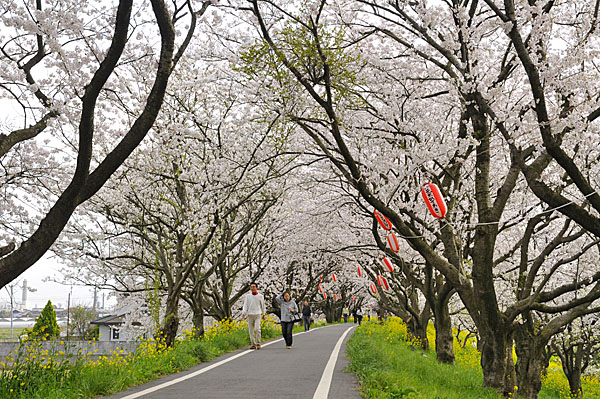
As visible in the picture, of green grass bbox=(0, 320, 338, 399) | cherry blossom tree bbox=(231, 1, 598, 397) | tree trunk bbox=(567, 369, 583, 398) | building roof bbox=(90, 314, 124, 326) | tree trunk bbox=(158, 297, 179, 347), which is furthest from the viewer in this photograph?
building roof bbox=(90, 314, 124, 326)

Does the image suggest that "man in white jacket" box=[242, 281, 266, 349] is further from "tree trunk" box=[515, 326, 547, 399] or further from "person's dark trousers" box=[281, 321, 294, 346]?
"tree trunk" box=[515, 326, 547, 399]

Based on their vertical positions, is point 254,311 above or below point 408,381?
above

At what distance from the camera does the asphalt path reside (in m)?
6.96

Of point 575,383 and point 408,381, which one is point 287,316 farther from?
point 575,383

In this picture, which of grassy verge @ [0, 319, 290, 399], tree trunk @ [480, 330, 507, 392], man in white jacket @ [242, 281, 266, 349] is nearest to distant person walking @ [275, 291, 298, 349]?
man in white jacket @ [242, 281, 266, 349]

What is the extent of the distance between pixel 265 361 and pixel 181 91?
7889 mm

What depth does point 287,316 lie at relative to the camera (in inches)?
612

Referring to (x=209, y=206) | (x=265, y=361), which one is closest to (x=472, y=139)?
(x=265, y=361)

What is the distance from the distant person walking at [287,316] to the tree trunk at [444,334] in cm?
412

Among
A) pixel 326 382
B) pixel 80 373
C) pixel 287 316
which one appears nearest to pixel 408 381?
pixel 326 382

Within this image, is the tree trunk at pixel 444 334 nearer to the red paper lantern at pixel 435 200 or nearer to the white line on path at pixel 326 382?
the white line on path at pixel 326 382

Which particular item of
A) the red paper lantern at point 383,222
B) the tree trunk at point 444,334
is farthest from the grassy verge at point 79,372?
the tree trunk at point 444,334

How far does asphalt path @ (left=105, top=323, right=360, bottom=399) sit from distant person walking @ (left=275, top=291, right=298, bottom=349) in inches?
118

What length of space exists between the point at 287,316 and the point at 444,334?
452cm
